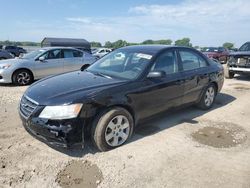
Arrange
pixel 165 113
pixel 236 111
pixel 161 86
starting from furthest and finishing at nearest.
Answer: pixel 236 111
pixel 165 113
pixel 161 86

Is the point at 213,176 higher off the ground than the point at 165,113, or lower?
lower

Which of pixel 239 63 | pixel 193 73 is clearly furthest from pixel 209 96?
pixel 239 63

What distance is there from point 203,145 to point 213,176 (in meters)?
0.98

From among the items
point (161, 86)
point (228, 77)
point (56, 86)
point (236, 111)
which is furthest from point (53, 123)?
point (228, 77)

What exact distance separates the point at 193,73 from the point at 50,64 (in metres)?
6.12

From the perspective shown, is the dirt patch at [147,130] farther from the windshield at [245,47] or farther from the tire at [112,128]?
the windshield at [245,47]

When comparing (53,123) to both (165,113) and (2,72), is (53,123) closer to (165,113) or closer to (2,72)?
(165,113)

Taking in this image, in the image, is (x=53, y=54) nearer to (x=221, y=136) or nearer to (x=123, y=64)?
(x=123, y=64)

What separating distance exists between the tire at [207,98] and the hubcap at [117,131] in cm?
262

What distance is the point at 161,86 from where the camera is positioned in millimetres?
4684

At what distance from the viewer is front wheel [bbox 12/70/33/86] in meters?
9.15

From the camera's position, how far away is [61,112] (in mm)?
3525

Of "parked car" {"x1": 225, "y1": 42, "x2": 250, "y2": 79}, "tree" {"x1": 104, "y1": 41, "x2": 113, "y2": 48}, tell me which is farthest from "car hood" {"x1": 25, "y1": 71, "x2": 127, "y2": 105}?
"tree" {"x1": 104, "y1": 41, "x2": 113, "y2": 48}

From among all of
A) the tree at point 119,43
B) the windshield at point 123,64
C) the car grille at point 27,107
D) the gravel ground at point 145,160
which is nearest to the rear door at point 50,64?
the gravel ground at point 145,160
